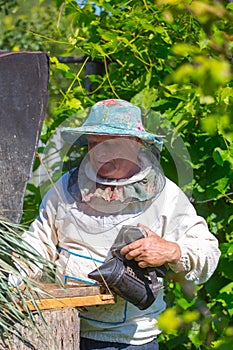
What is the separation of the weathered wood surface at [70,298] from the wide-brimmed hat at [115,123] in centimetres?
53

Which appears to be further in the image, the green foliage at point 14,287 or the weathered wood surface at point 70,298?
the weathered wood surface at point 70,298

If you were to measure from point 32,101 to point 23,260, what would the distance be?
520 mm

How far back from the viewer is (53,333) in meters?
2.43

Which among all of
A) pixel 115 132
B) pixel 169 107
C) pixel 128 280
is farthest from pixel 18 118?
pixel 169 107

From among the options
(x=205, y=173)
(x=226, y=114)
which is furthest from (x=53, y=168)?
(x=226, y=114)

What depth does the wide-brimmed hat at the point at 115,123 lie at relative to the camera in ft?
8.74

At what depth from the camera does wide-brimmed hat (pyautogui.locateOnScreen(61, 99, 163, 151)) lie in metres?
2.66

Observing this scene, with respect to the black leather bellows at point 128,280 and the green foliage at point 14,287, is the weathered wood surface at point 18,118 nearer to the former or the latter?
the green foliage at point 14,287

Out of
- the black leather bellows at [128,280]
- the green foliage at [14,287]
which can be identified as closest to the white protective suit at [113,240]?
the black leather bellows at [128,280]

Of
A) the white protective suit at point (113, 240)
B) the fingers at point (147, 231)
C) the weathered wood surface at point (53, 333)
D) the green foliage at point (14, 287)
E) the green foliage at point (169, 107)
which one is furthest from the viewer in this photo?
the green foliage at point (169, 107)

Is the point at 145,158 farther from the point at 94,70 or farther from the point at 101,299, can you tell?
the point at 94,70

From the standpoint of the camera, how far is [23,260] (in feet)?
7.63

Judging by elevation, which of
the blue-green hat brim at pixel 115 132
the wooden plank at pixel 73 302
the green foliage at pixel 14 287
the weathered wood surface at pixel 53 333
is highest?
the blue-green hat brim at pixel 115 132

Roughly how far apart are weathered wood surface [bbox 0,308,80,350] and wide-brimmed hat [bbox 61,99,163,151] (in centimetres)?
59
